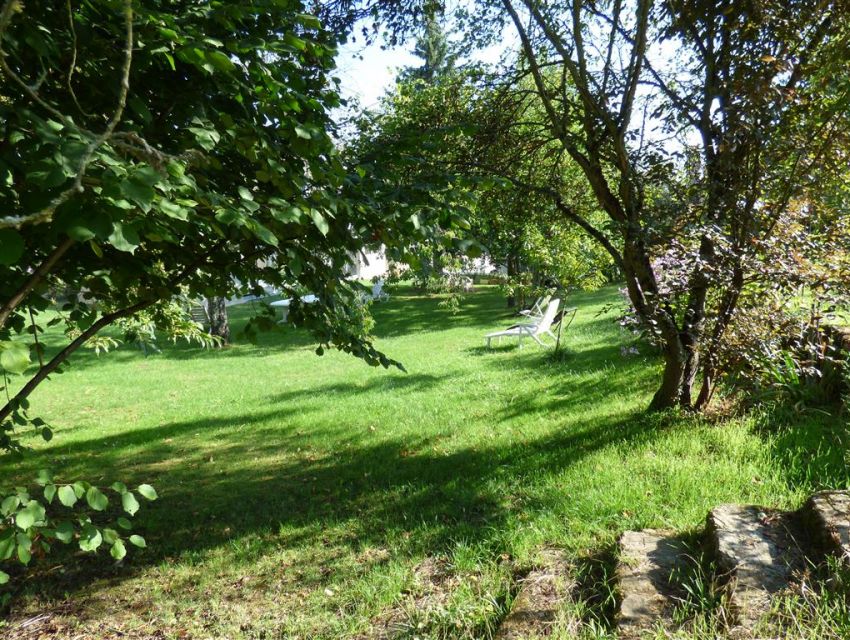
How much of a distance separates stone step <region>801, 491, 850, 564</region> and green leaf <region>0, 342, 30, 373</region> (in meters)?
3.16

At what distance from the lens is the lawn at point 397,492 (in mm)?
3215

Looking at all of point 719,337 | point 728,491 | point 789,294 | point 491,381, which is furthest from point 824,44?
point 491,381

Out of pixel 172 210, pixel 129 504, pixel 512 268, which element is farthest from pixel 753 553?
pixel 512 268

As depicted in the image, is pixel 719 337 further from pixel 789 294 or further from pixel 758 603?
pixel 758 603

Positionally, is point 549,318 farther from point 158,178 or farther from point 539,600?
point 158,178

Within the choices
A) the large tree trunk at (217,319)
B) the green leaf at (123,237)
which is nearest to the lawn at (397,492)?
the green leaf at (123,237)

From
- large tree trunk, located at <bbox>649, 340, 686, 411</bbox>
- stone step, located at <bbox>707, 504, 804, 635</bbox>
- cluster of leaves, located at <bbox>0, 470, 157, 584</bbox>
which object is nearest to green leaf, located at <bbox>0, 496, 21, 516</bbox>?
cluster of leaves, located at <bbox>0, 470, 157, 584</bbox>

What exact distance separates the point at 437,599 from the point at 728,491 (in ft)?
6.71

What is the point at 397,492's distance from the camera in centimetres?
483

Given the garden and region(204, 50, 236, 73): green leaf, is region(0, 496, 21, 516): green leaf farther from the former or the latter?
region(204, 50, 236, 73): green leaf

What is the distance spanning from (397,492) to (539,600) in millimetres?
2152

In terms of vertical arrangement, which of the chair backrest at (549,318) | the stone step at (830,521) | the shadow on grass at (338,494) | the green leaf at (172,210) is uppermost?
the green leaf at (172,210)

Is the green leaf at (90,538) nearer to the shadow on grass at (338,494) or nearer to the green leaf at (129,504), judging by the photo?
the green leaf at (129,504)

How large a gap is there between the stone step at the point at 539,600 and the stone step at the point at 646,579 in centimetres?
32
